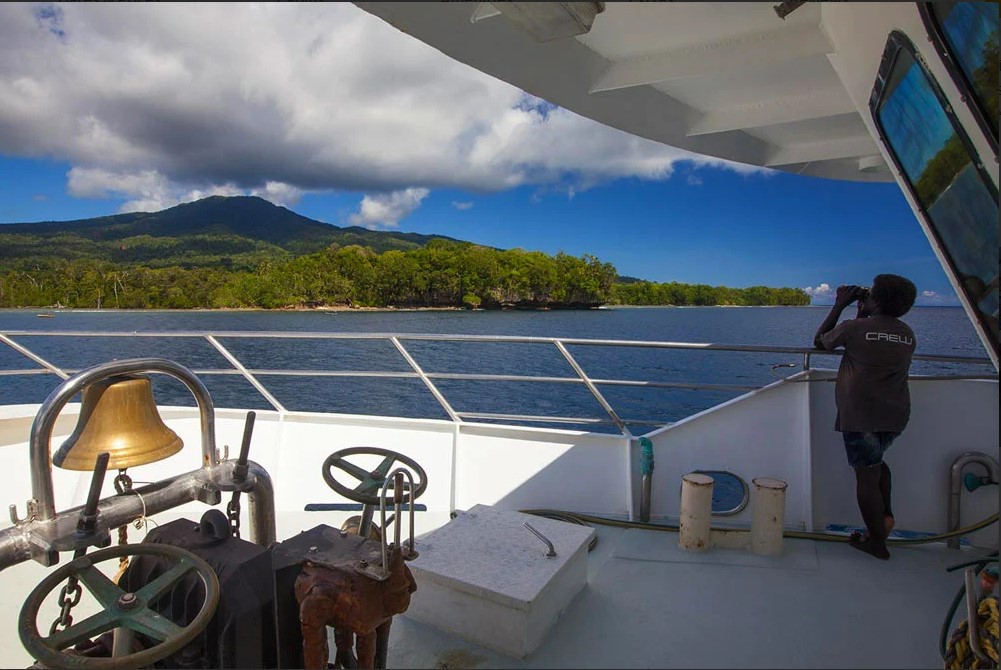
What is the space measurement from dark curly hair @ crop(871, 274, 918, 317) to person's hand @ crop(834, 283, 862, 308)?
0.71 feet

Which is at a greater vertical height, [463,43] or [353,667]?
[463,43]

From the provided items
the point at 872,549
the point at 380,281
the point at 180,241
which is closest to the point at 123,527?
the point at 872,549

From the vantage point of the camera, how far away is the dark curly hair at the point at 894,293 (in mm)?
2212

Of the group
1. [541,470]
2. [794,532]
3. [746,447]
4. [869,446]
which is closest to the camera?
[869,446]

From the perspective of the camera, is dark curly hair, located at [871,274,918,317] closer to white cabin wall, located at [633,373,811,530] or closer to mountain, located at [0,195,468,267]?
white cabin wall, located at [633,373,811,530]

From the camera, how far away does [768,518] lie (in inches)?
95.6

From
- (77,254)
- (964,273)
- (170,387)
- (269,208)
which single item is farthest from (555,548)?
(269,208)

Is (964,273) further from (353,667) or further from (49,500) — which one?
(49,500)

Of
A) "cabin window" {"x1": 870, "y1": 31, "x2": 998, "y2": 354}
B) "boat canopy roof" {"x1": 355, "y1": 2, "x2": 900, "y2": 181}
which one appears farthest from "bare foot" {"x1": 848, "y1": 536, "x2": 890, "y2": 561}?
"boat canopy roof" {"x1": 355, "y1": 2, "x2": 900, "y2": 181}

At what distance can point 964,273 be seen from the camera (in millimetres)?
1738

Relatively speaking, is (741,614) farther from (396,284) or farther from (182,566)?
(396,284)

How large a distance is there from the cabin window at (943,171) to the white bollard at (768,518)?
1.04m

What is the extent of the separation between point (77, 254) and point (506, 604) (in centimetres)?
7523

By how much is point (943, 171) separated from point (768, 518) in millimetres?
1509
